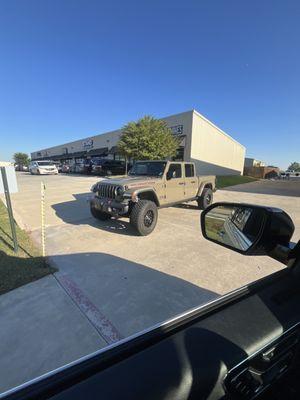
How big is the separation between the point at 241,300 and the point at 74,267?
3701 millimetres

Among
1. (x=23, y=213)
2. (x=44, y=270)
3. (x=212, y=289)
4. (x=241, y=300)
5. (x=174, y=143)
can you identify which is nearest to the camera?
(x=241, y=300)

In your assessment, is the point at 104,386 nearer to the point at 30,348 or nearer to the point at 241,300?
the point at 241,300

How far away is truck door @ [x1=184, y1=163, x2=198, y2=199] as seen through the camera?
7900 mm

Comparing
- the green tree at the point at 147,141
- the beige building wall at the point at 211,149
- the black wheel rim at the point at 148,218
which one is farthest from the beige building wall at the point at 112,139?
the black wheel rim at the point at 148,218

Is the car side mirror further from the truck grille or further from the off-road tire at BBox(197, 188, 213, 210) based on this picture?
the off-road tire at BBox(197, 188, 213, 210)

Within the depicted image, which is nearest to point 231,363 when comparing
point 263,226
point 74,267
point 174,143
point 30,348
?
point 263,226

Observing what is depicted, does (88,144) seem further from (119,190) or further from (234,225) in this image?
(234,225)

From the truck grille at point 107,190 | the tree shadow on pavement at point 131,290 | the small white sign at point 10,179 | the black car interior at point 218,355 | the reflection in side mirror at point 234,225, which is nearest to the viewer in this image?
the black car interior at point 218,355

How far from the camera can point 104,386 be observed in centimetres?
81

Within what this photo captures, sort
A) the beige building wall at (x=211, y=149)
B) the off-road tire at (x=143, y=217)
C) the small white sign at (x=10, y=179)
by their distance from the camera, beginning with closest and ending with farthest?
the small white sign at (x=10, y=179) → the off-road tire at (x=143, y=217) → the beige building wall at (x=211, y=149)

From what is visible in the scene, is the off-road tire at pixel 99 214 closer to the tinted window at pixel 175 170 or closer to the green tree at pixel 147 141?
the tinted window at pixel 175 170

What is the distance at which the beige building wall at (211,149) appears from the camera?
998 inches

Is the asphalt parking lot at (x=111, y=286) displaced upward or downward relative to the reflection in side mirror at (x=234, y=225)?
downward

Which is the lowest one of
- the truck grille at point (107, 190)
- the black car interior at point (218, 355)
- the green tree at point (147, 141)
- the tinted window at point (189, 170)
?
the truck grille at point (107, 190)
